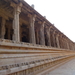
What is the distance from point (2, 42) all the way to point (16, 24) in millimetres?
3242

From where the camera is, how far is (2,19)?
1098 centimetres

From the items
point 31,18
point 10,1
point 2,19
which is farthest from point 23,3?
point 2,19

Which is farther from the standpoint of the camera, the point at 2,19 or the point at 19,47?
the point at 2,19

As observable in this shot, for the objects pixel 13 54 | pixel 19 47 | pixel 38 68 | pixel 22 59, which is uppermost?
pixel 19 47

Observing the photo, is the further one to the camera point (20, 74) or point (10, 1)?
point (10, 1)

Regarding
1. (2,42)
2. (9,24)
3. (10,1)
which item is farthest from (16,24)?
(9,24)

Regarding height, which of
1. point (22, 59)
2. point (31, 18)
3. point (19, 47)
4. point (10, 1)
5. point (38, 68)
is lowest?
point (38, 68)

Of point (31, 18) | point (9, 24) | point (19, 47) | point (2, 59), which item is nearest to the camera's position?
point (2, 59)

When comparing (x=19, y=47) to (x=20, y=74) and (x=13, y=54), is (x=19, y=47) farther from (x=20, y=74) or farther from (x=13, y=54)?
(x=20, y=74)

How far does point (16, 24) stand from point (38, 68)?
424cm

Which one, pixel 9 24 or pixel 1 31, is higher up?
pixel 9 24

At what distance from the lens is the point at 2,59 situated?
4016mm

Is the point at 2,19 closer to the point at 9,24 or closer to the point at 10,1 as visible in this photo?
the point at 9,24

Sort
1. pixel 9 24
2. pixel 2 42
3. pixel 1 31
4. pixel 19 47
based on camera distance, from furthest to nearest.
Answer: pixel 9 24, pixel 1 31, pixel 19 47, pixel 2 42
